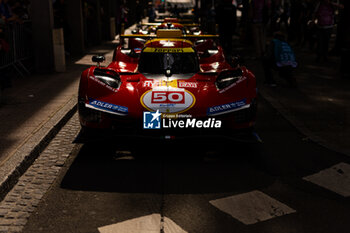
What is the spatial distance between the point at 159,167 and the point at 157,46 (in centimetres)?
254

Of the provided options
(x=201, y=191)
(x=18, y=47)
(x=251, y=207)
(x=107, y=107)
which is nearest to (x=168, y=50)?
(x=107, y=107)

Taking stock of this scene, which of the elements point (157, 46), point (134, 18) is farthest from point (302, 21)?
point (134, 18)

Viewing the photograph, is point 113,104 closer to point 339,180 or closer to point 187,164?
point 187,164

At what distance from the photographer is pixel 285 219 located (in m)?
4.02

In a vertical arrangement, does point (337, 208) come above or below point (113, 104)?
below

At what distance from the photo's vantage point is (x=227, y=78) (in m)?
5.96

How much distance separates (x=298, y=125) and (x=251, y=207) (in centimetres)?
319

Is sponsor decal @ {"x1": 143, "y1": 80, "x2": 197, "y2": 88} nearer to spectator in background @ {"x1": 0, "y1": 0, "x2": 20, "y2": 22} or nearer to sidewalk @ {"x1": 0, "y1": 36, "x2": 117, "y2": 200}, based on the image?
sidewalk @ {"x1": 0, "y1": 36, "x2": 117, "y2": 200}

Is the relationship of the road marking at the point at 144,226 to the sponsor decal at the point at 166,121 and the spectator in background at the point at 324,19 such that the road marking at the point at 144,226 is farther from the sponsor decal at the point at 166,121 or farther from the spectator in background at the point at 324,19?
the spectator in background at the point at 324,19

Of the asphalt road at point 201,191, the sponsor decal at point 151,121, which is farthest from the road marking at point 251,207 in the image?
the sponsor decal at point 151,121

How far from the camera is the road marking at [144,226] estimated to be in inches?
149

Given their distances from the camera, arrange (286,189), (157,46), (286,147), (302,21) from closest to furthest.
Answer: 1. (286,189)
2. (286,147)
3. (157,46)
4. (302,21)

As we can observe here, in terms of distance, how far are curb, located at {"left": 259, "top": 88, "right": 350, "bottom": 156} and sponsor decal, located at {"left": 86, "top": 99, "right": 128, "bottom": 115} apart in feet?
8.31

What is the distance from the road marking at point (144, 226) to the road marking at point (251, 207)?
0.54 metres
